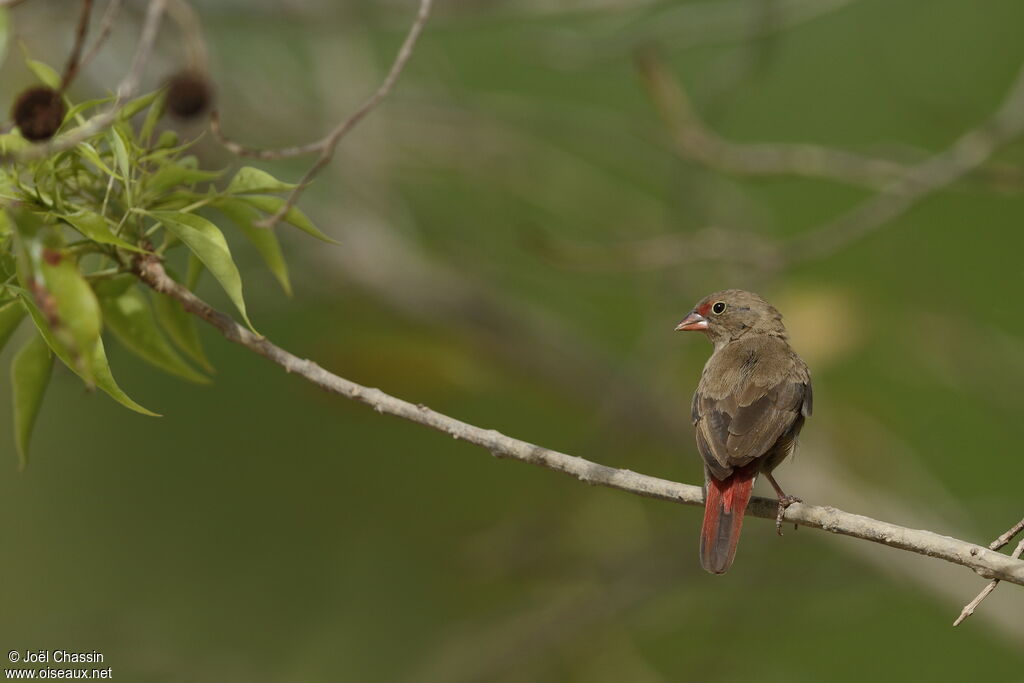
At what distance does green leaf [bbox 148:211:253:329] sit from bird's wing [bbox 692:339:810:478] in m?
1.40

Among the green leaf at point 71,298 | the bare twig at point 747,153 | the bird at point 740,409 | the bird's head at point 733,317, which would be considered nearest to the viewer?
the green leaf at point 71,298

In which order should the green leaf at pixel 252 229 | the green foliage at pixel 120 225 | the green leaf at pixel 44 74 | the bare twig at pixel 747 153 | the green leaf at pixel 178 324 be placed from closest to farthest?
the green foliage at pixel 120 225
the green leaf at pixel 44 74
the green leaf at pixel 252 229
the green leaf at pixel 178 324
the bare twig at pixel 747 153

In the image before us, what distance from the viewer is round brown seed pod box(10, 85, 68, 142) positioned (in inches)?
92.4

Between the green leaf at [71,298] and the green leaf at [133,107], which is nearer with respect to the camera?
the green leaf at [71,298]

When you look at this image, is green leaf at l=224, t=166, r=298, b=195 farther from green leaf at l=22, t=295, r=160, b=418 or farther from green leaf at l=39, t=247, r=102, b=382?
green leaf at l=39, t=247, r=102, b=382

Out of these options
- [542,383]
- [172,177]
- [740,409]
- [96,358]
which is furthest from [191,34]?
[542,383]

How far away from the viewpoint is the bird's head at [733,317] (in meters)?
4.14

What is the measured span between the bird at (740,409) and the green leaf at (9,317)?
5.59 ft

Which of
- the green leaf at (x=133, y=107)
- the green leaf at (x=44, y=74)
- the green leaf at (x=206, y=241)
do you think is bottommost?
the green leaf at (x=206, y=241)

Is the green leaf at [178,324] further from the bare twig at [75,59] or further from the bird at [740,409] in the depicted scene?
the bird at [740,409]

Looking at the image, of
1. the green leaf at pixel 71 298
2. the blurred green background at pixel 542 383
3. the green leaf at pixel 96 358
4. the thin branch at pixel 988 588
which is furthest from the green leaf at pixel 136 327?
the blurred green background at pixel 542 383

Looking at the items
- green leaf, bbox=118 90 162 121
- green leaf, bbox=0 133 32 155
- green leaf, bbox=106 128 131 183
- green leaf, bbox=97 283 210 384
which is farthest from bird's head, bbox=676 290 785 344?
green leaf, bbox=0 133 32 155

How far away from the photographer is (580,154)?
8555mm

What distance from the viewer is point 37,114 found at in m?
2.35
